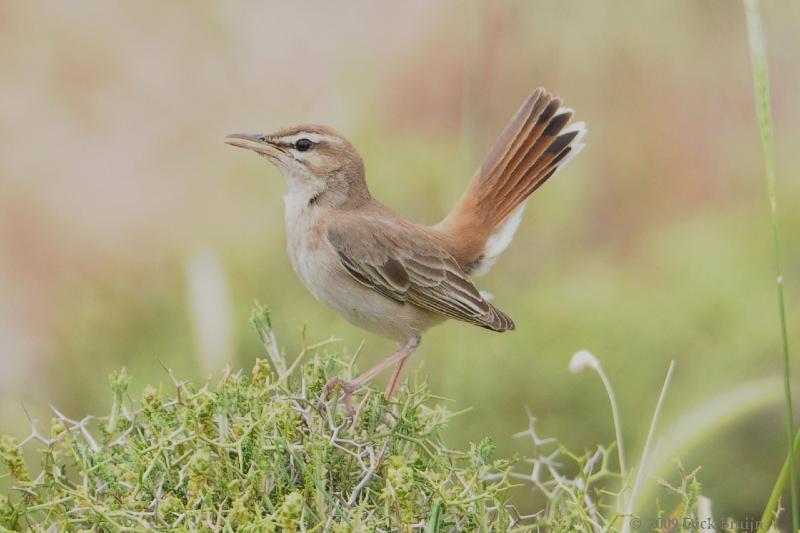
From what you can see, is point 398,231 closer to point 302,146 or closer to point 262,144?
point 302,146

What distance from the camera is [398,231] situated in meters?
4.52

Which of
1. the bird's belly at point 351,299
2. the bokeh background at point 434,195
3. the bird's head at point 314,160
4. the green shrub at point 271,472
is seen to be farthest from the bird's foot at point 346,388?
the bird's head at point 314,160

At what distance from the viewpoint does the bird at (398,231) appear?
4.27 meters

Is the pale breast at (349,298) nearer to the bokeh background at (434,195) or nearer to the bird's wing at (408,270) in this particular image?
the bird's wing at (408,270)

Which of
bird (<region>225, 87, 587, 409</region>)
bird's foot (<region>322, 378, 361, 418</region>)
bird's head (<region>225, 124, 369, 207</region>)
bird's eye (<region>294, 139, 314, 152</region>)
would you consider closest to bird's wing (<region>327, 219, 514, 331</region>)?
bird (<region>225, 87, 587, 409</region>)

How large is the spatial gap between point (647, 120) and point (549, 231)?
2.37 m

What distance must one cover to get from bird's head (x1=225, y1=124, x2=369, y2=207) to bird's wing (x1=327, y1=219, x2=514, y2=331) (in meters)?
0.17

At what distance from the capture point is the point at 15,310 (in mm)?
8867

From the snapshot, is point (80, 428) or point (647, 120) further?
point (647, 120)

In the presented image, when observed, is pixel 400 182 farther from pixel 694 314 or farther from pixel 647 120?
pixel 647 120

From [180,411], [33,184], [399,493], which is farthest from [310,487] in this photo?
[33,184]

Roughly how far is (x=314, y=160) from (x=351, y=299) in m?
0.56

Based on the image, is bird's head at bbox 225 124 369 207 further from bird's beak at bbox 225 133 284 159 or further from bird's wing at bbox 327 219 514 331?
bird's wing at bbox 327 219 514 331

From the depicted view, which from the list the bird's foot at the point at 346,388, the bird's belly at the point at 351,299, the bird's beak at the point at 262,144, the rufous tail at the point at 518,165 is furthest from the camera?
the rufous tail at the point at 518,165
